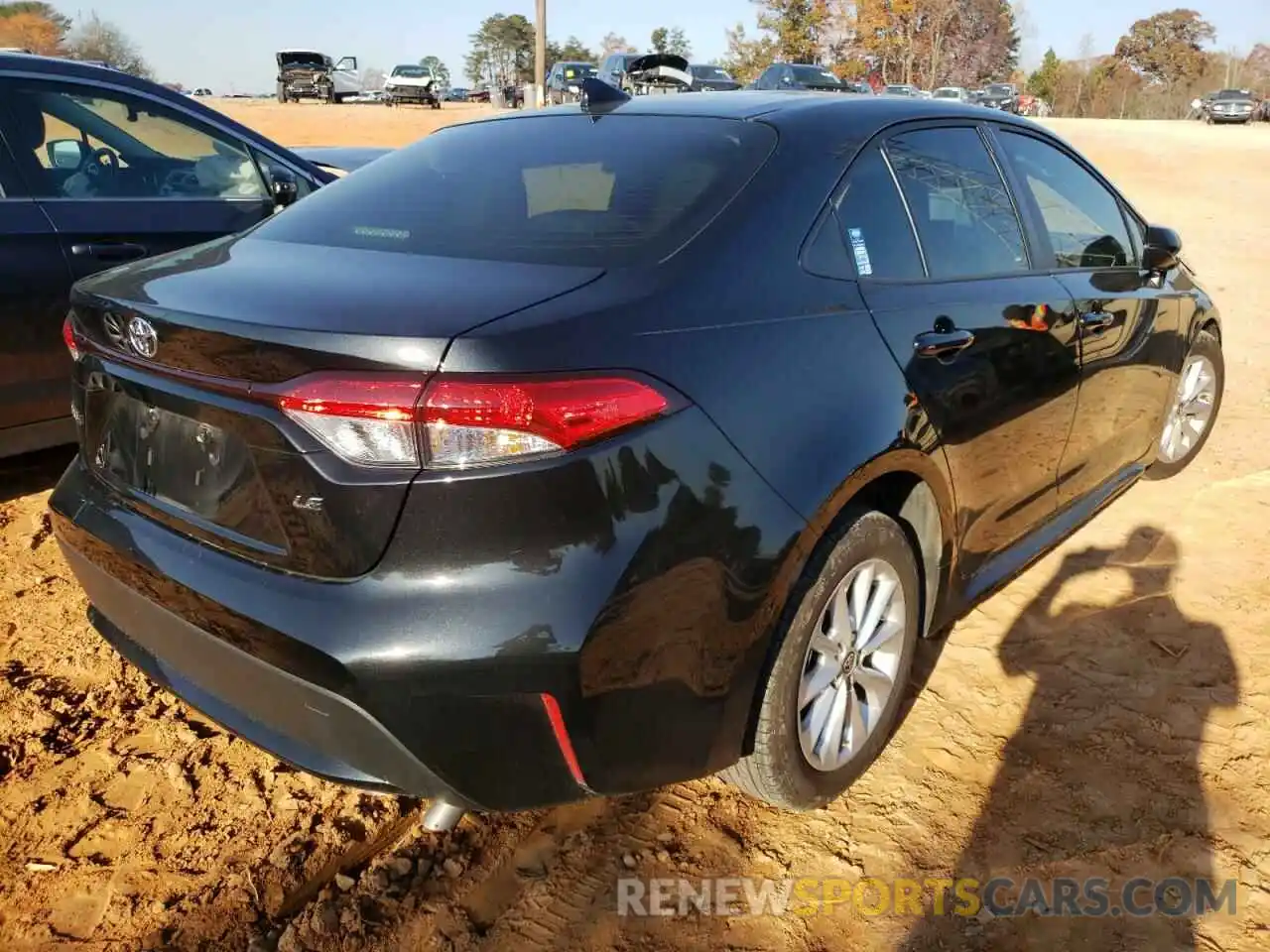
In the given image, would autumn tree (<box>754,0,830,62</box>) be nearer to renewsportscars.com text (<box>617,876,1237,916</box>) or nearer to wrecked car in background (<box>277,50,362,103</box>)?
wrecked car in background (<box>277,50,362,103</box>)

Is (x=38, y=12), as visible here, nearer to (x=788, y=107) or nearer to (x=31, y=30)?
(x=31, y=30)

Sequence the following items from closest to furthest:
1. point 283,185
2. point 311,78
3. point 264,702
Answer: point 264,702 → point 283,185 → point 311,78

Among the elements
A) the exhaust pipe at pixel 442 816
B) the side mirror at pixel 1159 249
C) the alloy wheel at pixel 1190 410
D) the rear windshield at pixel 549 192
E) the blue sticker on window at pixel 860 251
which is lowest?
the exhaust pipe at pixel 442 816

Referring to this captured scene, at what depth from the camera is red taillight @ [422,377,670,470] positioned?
1.62 m

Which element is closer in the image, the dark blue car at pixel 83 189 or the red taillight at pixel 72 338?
the red taillight at pixel 72 338

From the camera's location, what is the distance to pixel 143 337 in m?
1.94

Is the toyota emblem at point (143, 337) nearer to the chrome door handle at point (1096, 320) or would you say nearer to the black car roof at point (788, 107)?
the black car roof at point (788, 107)

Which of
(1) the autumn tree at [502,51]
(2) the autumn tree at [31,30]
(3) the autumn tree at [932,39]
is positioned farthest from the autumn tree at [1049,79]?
(2) the autumn tree at [31,30]

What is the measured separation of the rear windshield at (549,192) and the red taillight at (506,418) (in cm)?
40

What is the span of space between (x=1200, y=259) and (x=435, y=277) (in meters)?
10.6

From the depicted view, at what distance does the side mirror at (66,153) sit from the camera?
3.88 metres

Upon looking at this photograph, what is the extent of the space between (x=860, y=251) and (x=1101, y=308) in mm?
1373

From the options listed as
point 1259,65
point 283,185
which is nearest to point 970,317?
point 283,185

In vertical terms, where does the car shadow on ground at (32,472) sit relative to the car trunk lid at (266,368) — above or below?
below
